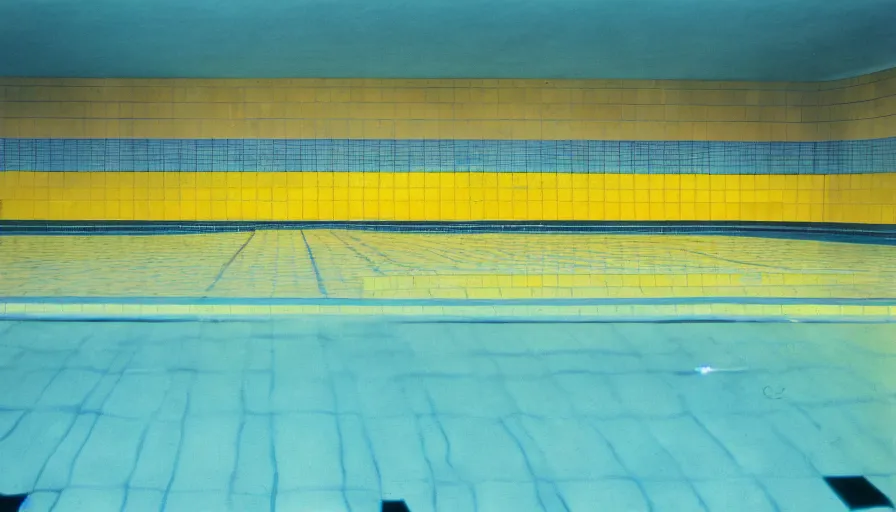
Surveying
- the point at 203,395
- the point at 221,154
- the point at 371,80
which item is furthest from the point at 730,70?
the point at 203,395

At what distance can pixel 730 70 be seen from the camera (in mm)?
10125

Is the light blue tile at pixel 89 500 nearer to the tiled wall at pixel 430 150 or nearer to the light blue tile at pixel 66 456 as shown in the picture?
the light blue tile at pixel 66 456

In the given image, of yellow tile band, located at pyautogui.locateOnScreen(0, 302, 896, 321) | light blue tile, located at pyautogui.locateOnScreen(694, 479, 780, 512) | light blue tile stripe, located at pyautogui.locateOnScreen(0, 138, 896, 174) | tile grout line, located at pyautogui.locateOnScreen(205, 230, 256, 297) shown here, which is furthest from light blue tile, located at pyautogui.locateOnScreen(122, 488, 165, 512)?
light blue tile stripe, located at pyautogui.locateOnScreen(0, 138, 896, 174)

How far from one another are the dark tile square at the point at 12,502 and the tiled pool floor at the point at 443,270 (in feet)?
5.30

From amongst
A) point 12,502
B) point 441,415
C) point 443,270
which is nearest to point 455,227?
point 443,270

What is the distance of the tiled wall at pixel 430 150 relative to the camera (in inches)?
418

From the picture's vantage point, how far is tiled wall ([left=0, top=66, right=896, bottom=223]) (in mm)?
10609

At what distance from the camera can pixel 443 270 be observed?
16.2 feet

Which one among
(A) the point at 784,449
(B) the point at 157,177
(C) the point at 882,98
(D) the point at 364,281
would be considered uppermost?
(C) the point at 882,98

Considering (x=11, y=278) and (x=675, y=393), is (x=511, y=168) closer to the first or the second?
(x=11, y=278)

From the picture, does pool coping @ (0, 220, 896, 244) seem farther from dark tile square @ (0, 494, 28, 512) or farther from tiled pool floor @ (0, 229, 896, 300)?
dark tile square @ (0, 494, 28, 512)

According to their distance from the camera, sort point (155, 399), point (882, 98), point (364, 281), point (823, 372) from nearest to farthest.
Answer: point (155, 399) < point (823, 372) < point (364, 281) < point (882, 98)

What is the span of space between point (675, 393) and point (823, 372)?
628mm

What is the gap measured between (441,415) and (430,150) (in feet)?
27.8
